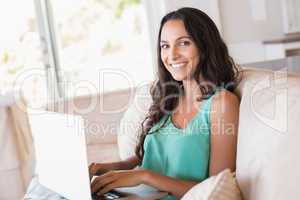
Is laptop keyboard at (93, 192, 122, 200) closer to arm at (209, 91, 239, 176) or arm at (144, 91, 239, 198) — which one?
arm at (144, 91, 239, 198)

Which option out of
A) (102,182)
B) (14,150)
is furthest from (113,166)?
(14,150)

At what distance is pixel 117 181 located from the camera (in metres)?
1.33

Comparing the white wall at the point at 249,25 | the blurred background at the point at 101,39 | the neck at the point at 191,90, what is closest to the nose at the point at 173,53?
the neck at the point at 191,90

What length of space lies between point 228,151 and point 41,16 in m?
2.61

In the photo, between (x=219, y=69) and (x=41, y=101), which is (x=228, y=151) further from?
(x=41, y=101)

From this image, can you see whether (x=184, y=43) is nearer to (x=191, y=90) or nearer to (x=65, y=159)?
(x=191, y=90)

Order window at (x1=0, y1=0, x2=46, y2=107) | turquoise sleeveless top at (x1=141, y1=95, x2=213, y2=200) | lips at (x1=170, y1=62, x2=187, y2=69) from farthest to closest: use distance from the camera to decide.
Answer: window at (x1=0, y1=0, x2=46, y2=107) → lips at (x1=170, y1=62, x2=187, y2=69) → turquoise sleeveless top at (x1=141, y1=95, x2=213, y2=200)

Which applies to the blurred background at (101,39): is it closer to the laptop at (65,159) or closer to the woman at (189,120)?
the woman at (189,120)

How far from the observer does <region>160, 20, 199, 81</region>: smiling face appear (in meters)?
1.51

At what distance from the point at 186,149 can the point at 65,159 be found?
0.44 m

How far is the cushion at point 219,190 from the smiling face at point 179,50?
540mm

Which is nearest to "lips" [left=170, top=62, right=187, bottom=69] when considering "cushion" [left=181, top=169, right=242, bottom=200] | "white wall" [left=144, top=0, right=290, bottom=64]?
"cushion" [left=181, top=169, right=242, bottom=200]

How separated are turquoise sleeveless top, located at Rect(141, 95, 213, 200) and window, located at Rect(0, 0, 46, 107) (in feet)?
7.08

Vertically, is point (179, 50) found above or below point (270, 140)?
above
